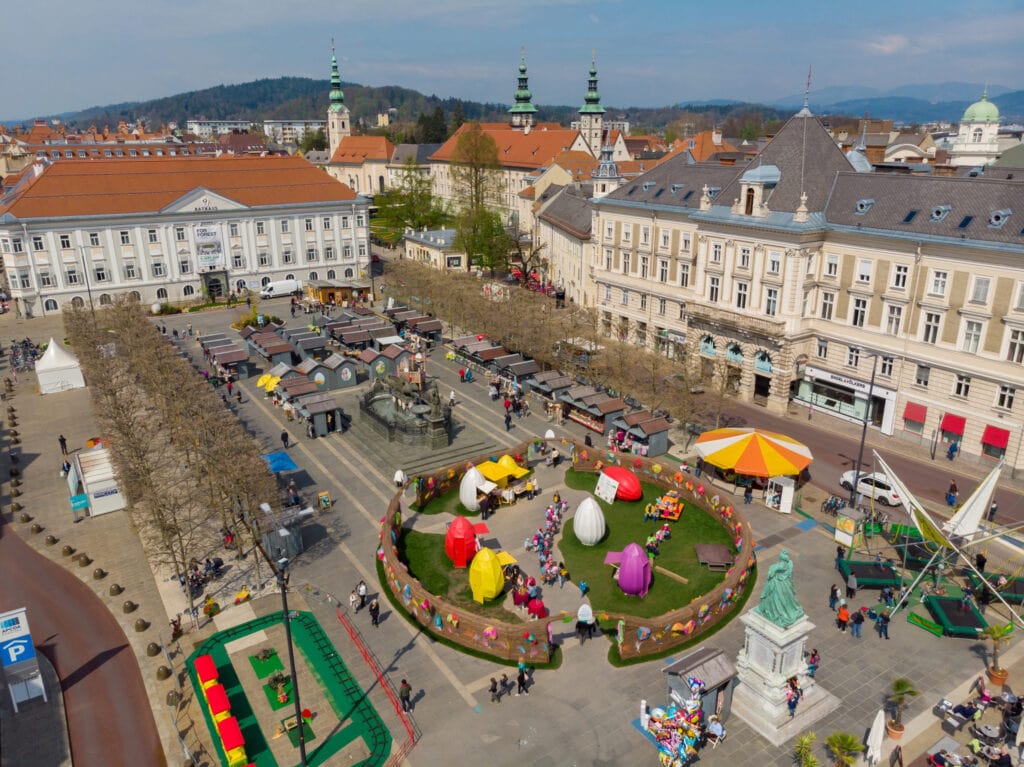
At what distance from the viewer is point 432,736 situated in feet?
83.6

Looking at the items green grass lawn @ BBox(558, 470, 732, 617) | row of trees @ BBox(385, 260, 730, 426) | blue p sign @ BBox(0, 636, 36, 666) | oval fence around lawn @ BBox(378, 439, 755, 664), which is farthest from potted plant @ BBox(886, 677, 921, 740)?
blue p sign @ BBox(0, 636, 36, 666)

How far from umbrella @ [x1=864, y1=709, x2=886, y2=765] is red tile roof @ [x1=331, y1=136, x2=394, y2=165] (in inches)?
6749

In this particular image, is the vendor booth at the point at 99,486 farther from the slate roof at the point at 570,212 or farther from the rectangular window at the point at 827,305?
the slate roof at the point at 570,212

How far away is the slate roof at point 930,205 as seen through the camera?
43219mm

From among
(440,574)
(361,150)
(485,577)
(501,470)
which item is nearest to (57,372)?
(501,470)

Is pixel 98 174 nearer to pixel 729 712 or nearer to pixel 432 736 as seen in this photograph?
pixel 432 736

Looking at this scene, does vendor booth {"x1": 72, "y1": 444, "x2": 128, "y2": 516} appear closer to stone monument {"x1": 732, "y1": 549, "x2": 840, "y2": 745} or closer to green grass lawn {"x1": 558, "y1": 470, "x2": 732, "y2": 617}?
green grass lawn {"x1": 558, "y1": 470, "x2": 732, "y2": 617}

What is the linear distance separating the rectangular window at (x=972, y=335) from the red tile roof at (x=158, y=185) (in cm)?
7665

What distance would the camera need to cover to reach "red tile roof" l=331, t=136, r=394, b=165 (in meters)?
178

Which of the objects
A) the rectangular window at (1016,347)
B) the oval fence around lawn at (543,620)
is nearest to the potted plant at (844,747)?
the oval fence around lawn at (543,620)

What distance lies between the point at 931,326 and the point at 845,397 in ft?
27.4

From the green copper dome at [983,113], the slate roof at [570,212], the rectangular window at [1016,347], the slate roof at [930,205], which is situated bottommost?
the rectangular window at [1016,347]

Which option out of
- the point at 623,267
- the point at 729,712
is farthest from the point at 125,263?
the point at 729,712

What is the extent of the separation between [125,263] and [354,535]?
6419 cm
